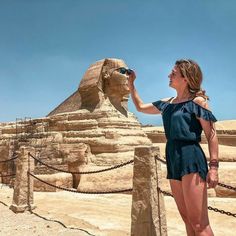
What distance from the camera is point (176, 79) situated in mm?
3092

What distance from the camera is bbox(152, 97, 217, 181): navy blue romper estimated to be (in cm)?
282

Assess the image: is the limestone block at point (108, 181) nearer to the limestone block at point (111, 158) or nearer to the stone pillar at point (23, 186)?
the limestone block at point (111, 158)

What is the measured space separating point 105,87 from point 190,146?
11.8 m

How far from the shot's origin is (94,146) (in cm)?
1308

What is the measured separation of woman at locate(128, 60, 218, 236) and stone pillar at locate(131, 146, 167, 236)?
1.33 metres

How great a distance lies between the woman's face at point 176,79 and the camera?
3062 millimetres

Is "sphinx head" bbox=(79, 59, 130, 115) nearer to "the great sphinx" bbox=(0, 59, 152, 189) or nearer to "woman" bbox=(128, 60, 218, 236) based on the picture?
"the great sphinx" bbox=(0, 59, 152, 189)

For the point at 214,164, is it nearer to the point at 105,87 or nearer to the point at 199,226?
the point at 199,226

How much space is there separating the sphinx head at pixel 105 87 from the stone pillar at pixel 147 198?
389 inches

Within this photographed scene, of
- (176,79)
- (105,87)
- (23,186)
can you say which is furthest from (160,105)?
(105,87)

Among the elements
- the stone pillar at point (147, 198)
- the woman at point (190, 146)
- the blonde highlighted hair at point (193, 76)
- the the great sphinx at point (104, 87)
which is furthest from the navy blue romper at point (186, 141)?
the the great sphinx at point (104, 87)

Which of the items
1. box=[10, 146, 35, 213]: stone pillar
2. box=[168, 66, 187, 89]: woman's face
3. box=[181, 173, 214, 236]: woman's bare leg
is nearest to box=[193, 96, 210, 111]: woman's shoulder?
box=[168, 66, 187, 89]: woman's face

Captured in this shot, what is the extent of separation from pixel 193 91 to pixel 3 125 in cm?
→ 1814

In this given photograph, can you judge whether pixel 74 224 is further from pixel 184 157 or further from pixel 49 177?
pixel 49 177
